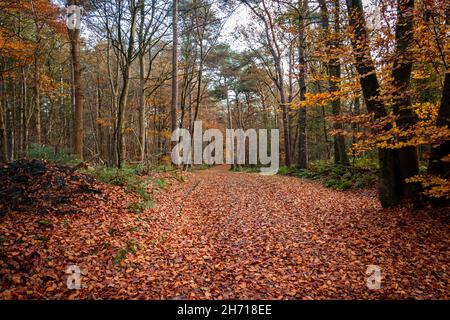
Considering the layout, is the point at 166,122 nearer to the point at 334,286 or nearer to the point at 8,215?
the point at 8,215

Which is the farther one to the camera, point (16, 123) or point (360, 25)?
point (16, 123)

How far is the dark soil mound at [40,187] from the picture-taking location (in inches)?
210

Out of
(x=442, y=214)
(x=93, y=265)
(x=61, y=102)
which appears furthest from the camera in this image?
(x=61, y=102)

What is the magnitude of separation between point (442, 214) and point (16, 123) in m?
29.3

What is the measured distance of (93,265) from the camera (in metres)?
4.17

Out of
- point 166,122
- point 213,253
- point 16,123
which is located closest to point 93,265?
point 213,253

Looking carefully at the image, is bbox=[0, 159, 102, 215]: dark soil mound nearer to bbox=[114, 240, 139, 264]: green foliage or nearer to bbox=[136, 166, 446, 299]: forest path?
bbox=[114, 240, 139, 264]: green foliage

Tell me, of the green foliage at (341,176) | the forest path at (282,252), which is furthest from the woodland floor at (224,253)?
the green foliage at (341,176)

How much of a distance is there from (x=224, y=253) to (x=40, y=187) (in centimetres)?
482

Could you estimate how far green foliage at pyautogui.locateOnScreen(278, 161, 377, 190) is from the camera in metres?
10.6

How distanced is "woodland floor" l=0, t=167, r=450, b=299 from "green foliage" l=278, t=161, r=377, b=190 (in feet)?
12.0

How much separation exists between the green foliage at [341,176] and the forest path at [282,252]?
2.28 metres

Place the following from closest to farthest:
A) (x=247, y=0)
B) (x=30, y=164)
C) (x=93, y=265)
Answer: (x=93, y=265), (x=30, y=164), (x=247, y=0)

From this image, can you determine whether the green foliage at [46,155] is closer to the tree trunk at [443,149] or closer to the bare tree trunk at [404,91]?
the bare tree trunk at [404,91]
